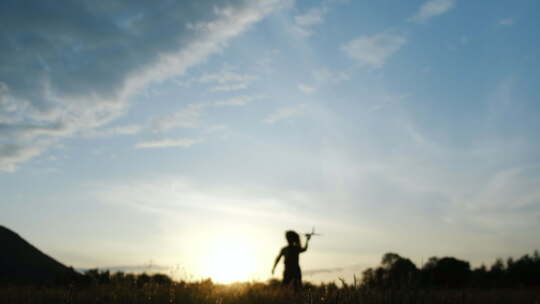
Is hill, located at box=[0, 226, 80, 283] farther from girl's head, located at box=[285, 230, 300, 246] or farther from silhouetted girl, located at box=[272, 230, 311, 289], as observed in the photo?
girl's head, located at box=[285, 230, 300, 246]

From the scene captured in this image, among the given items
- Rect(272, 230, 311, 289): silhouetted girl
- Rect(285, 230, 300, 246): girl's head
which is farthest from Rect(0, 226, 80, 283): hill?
Rect(285, 230, 300, 246): girl's head

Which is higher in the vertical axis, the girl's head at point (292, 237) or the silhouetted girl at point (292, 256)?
the girl's head at point (292, 237)

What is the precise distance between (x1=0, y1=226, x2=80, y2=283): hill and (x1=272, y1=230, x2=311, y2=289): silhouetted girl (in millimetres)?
33598

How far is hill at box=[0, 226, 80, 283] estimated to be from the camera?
142 feet

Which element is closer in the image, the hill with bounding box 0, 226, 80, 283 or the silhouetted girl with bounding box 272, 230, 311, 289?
the silhouetted girl with bounding box 272, 230, 311, 289

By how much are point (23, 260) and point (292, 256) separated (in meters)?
39.0

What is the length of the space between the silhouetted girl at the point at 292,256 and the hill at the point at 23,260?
33598mm

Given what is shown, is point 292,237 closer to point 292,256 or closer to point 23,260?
point 292,256

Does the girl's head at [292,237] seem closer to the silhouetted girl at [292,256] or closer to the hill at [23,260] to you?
the silhouetted girl at [292,256]

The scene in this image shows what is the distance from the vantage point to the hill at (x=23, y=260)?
1706 inches

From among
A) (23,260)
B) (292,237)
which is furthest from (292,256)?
(23,260)

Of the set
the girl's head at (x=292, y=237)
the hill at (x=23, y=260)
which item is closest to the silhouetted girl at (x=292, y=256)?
the girl's head at (x=292, y=237)

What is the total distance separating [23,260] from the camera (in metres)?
45.4

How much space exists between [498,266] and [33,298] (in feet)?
157
